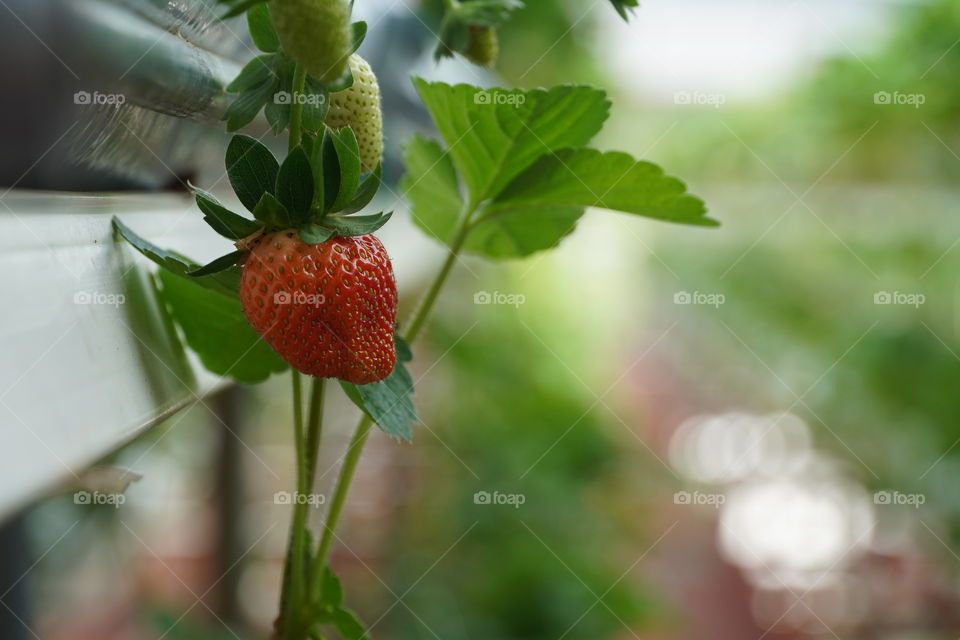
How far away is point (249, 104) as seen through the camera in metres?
0.32

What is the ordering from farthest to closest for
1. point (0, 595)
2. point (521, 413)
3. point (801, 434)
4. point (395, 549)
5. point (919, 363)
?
point (801, 434) < point (919, 363) < point (521, 413) < point (395, 549) < point (0, 595)

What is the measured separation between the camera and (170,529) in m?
2.10

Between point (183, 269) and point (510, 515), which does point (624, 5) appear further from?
point (510, 515)

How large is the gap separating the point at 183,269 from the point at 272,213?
0.05m

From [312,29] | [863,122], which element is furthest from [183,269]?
[863,122]

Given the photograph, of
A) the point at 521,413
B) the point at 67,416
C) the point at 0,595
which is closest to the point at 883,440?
the point at 521,413

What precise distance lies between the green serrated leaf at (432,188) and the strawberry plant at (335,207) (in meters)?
0.03

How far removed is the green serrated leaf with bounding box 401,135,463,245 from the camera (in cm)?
56

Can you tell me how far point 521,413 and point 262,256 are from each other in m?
1.68

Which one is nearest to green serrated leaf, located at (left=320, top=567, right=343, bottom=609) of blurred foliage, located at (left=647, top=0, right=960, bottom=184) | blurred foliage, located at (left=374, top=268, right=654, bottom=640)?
blurred foliage, located at (left=374, top=268, right=654, bottom=640)

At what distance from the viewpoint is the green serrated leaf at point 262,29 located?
1.06ft

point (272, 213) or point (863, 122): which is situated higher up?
point (863, 122)

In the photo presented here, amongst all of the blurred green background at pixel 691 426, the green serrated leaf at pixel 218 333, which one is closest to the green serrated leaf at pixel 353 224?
the green serrated leaf at pixel 218 333

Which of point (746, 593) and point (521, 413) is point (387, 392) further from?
point (746, 593)
